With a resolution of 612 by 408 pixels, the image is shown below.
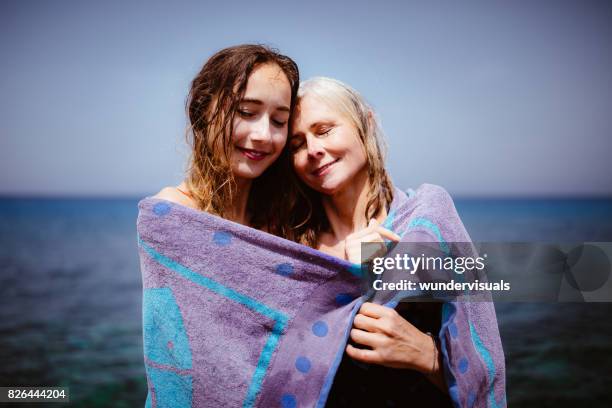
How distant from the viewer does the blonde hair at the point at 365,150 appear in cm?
201

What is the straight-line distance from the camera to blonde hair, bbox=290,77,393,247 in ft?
6.58

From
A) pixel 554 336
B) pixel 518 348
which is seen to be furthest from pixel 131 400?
pixel 554 336

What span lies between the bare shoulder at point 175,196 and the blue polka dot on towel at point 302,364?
0.75m

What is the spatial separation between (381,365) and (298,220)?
2.77 ft

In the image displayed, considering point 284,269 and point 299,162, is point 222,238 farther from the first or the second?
point 299,162

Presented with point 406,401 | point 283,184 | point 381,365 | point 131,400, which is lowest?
point 131,400

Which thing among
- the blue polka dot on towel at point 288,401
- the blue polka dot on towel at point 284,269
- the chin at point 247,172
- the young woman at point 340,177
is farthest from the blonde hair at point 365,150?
the blue polka dot on towel at point 288,401

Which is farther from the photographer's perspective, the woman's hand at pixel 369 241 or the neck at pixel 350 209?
the neck at pixel 350 209

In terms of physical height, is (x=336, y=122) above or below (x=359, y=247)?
above

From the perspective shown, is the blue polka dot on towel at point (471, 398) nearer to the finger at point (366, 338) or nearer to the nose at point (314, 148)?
the finger at point (366, 338)

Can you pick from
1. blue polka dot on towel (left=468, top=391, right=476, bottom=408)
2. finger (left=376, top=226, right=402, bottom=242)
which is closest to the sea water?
blue polka dot on towel (left=468, top=391, right=476, bottom=408)

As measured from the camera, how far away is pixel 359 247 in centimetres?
164

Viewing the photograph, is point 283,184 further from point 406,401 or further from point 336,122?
point 406,401

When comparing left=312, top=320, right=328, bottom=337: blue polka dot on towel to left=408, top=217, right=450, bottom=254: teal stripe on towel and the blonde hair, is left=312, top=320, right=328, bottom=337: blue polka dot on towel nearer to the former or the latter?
left=408, top=217, right=450, bottom=254: teal stripe on towel
